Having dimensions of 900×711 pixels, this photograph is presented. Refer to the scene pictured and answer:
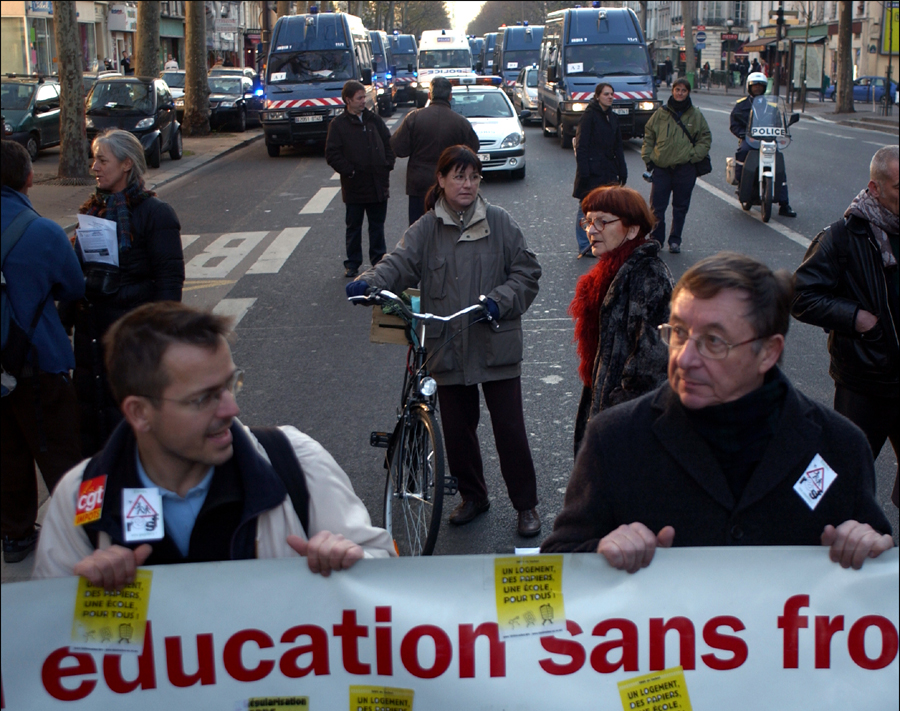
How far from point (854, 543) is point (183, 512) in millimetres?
1465

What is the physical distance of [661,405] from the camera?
7.84 ft

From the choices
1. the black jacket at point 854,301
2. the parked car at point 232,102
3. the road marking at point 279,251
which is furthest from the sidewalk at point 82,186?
the black jacket at point 854,301

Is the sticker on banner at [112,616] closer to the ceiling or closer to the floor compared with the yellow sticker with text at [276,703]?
closer to the ceiling

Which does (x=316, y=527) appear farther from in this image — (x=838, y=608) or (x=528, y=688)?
(x=838, y=608)

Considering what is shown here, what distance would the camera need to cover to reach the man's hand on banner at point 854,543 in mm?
2219

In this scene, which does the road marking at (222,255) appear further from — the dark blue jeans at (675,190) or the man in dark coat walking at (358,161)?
the dark blue jeans at (675,190)

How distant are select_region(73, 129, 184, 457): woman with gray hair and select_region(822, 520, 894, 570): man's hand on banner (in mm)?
3477

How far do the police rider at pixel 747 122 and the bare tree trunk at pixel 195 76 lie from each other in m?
17.4

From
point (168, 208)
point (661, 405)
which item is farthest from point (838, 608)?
point (168, 208)

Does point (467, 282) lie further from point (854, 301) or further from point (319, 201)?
point (319, 201)

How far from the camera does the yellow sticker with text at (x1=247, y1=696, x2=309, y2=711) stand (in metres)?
2.28

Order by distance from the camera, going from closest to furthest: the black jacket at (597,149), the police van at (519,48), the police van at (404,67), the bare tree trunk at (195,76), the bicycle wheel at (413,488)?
1. the bicycle wheel at (413,488)
2. the black jacket at (597,149)
3. the bare tree trunk at (195,76)
4. the police van at (519,48)
5. the police van at (404,67)

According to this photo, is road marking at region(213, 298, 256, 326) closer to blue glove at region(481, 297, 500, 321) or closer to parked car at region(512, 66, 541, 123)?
blue glove at region(481, 297, 500, 321)

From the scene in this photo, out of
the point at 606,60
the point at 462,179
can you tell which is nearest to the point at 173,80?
the point at 606,60
